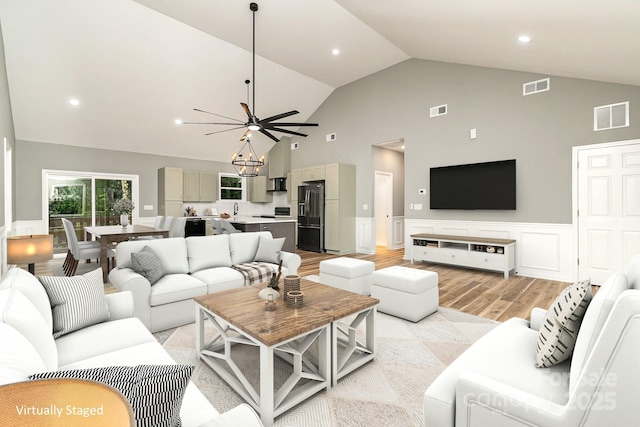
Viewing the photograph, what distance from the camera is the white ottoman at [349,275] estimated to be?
12.0ft

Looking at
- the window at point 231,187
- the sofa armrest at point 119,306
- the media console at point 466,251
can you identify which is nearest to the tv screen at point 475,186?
the media console at point 466,251

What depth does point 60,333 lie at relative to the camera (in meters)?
1.85

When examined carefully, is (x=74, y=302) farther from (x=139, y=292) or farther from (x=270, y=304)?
(x=270, y=304)

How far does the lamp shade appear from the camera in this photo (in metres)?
3.01

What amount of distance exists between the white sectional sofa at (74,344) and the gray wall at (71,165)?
6.22 metres

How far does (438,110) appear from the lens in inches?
233

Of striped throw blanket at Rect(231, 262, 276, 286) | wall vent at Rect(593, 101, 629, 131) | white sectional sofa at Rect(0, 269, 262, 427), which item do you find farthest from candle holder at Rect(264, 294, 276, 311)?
wall vent at Rect(593, 101, 629, 131)

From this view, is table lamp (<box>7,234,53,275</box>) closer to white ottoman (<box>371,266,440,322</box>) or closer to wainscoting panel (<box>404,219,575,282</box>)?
white ottoman (<box>371,266,440,322</box>)

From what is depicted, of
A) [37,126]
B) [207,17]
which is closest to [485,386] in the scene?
[207,17]

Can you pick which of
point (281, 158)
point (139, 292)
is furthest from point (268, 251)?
point (281, 158)

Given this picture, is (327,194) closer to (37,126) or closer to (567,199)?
(567,199)

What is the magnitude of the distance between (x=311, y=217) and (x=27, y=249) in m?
5.35

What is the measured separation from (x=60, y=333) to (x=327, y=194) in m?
5.98

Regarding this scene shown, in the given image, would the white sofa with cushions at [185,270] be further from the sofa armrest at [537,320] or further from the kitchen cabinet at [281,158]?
the kitchen cabinet at [281,158]
